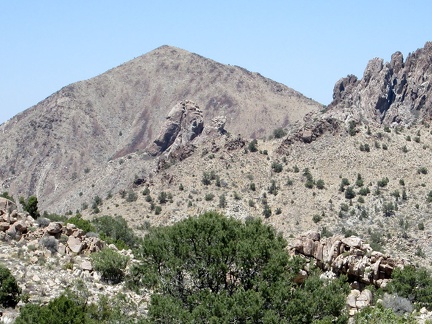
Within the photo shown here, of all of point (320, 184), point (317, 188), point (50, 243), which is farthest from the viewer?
point (317, 188)

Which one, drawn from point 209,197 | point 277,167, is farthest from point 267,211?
point 277,167

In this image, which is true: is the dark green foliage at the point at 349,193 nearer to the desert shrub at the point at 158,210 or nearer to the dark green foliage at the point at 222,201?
the dark green foliage at the point at 222,201

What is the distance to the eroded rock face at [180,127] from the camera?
130125mm

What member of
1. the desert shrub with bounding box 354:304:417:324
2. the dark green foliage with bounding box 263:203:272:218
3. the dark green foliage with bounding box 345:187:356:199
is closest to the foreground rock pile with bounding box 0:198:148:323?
the desert shrub with bounding box 354:304:417:324

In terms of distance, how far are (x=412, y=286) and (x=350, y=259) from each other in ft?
11.1

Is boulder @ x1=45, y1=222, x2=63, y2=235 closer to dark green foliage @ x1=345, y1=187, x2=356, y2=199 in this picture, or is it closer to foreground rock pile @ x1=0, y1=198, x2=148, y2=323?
foreground rock pile @ x1=0, y1=198, x2=148, y2=323

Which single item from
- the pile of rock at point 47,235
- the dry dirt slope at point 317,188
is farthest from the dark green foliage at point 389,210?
the pile of rock at point 47,235

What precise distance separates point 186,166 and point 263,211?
17.1m

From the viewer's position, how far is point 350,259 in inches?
1307

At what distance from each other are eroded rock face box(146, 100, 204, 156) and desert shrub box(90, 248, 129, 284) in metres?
95.0

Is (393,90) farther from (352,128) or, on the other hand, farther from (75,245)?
(75,245)

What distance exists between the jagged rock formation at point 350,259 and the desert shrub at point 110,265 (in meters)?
8.85

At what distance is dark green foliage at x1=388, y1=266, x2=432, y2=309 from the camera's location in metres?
32.3

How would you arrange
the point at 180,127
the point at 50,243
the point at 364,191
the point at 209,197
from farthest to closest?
the point at 180,127, the point at 209,197, the point at 364,191, the point at 50,243
